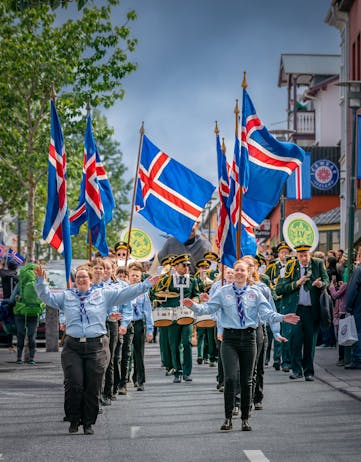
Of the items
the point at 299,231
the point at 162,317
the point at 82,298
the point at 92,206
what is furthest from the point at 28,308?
the point at 82,298

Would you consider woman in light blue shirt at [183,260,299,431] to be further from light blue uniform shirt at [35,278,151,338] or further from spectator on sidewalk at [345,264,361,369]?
spectator on sidewalk at [345,264,361,369]

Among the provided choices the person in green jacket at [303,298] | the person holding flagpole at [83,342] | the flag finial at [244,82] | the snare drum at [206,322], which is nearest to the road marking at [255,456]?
the person holding flagpole at [83,342]

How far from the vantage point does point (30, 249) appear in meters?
29.7

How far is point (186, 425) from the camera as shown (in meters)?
12.1

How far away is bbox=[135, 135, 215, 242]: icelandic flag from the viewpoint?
1934 centimetres

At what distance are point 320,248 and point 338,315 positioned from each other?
3193 cm

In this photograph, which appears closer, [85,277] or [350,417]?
[85,277]

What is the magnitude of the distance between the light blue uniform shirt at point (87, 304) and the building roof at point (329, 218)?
40.2 m

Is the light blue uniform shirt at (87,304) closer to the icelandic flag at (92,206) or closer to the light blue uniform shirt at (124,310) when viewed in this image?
the light blue uniform shirt at (124,310)

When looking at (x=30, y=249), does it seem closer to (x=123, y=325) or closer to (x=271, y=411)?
(x=123, y=325)

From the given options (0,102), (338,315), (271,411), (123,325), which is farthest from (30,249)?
(271,411)

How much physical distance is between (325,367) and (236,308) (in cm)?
812

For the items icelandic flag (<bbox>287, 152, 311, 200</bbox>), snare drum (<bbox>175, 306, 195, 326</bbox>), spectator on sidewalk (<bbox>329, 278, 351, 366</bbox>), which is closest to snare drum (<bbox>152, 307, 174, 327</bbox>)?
snare drum (<bbox>175, 306, 195, 326</bbox>)

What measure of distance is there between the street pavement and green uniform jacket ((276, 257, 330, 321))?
1078 mm
